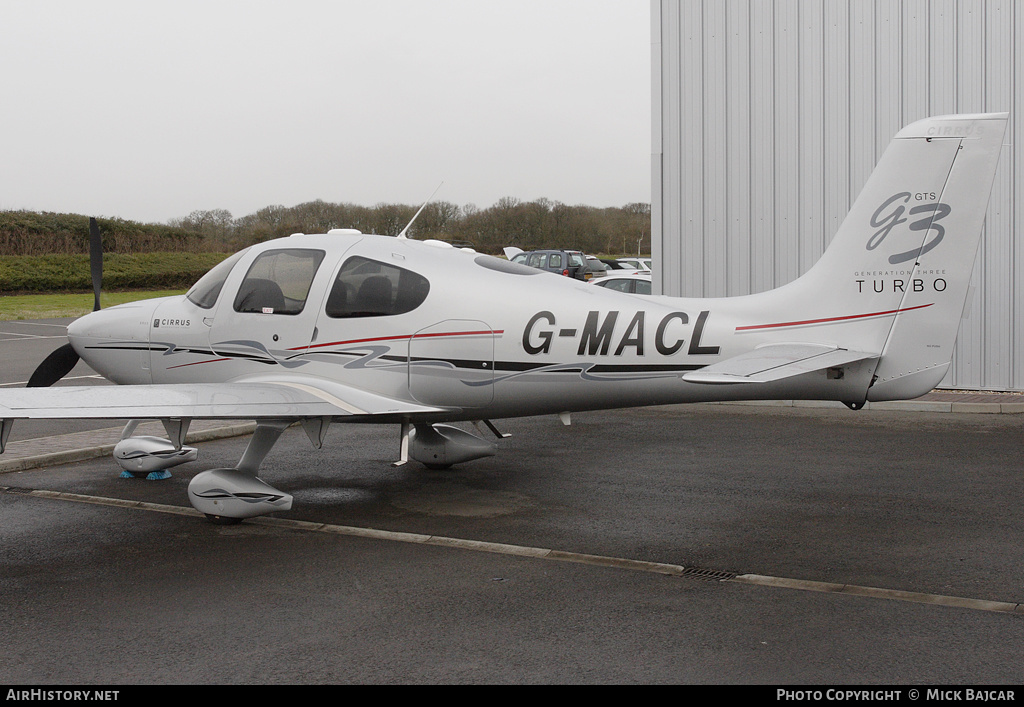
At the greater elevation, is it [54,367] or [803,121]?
[803,121]

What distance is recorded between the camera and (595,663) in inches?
181

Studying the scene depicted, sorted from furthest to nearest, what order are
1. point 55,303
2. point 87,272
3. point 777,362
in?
1. point 87,272
2. point 55,303
3. point 777,362

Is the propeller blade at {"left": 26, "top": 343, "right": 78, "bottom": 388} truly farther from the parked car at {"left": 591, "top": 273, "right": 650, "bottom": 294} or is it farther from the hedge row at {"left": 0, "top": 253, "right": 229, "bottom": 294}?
the hedge row at {"left": 0, "top": 253, "right": 229, "bottom": 294}

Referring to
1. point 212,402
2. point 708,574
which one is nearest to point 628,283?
point 212,402

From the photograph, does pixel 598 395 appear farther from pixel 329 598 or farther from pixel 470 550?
pixel 329 598

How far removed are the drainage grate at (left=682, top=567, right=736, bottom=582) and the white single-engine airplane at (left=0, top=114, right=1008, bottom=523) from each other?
1.24 meters

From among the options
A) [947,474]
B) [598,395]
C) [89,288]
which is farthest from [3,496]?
[89,288]

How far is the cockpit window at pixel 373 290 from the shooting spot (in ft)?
25.8

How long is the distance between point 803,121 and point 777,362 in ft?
30.0

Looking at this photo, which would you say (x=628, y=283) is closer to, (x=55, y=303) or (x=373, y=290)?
(x=373, y=290)

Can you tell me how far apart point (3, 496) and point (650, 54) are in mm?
11375

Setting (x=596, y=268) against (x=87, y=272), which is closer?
(x=596, y=268)

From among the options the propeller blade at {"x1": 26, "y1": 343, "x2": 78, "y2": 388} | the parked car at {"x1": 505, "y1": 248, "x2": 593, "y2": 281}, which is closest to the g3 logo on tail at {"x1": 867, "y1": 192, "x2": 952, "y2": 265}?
the propeller blade at {"x1": 26, "y1": 343, "x2": 78, "y2": 388}

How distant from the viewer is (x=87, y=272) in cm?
4812
